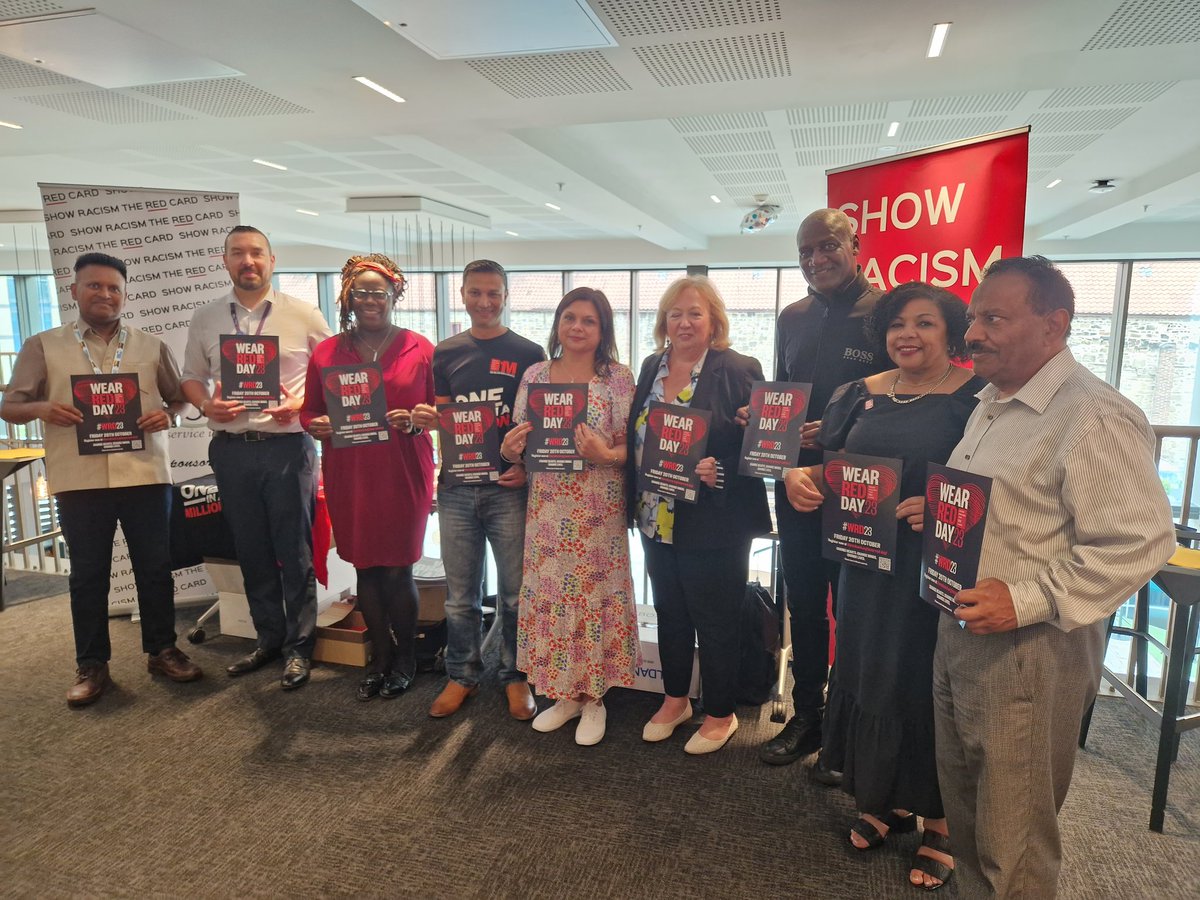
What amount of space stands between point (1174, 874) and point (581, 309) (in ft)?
7.96

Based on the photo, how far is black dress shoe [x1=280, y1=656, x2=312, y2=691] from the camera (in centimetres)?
297

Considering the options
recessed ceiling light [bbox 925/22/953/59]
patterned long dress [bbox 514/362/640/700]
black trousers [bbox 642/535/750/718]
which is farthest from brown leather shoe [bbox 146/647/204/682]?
recessed ceiling light [bbox 925/22/953/59]

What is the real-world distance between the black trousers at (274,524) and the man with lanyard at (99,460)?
275mm

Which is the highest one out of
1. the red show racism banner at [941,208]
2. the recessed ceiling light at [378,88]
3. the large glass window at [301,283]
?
the recessed ceiling light at [378,88]

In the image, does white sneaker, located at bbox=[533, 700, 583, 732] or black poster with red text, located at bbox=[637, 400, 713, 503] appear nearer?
black poster with red text, located at bbox=[637, 400, 713, 503]

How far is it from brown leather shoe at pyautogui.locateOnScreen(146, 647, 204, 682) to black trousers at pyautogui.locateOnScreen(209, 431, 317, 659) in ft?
0.92

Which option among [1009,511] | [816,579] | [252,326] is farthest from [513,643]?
[1009,511]

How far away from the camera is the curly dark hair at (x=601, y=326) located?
95.3 inches

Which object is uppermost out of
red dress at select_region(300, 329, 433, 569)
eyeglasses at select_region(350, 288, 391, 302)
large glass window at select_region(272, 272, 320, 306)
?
large glass window at select_region(272, 272, 320, 306)

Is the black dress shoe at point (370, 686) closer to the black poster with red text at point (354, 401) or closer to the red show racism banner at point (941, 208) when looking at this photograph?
the black poster with red text at point (354, 401)

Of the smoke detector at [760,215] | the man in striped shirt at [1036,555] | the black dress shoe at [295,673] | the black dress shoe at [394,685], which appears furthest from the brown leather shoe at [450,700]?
the smoke detector at [760,215]

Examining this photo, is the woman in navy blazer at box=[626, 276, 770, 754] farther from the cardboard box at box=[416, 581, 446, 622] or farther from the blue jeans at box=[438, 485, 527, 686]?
the cardboard box at box=[416, 581, 446, 622]

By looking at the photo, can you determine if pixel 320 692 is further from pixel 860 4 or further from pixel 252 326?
pixel 860 4

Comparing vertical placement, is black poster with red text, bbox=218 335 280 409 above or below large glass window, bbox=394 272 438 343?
below
